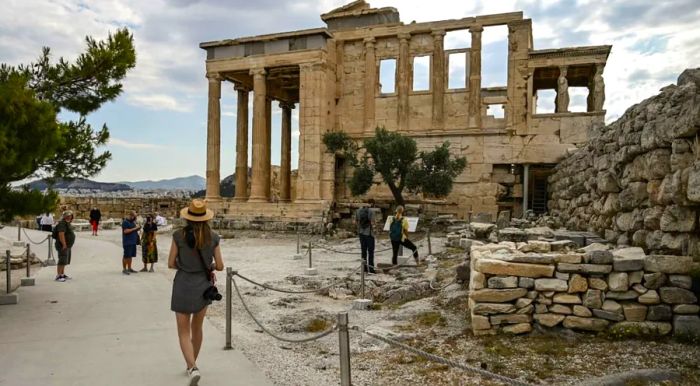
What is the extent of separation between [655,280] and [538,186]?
2096 centimetres

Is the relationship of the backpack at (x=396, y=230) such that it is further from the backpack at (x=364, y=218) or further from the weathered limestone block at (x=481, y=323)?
the weathered limestone block at (x=481, y=323)

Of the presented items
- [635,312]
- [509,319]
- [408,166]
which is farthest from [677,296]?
[408,166]

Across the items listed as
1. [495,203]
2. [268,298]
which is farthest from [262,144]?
[268,298]

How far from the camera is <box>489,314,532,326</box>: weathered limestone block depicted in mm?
6871

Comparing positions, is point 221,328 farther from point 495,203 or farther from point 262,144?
point 262,144

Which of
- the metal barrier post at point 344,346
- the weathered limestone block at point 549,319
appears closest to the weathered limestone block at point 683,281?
the weathered limestone block at point 549,319

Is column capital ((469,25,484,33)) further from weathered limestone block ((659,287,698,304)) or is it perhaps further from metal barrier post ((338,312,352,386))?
metal barrier post ((338,312,352,386))

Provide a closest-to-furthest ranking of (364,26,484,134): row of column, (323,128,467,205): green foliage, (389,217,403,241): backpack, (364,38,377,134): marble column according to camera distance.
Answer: (389,217,403,241): backpack, (323,128,467,205): green foliage, (364,26,484,134): row of column, (364,38,377,134): marble column

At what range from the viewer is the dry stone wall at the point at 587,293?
6418 millimetres

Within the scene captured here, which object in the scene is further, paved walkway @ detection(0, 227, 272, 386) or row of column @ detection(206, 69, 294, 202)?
row of column @ detection(206, 69, 294, 202)

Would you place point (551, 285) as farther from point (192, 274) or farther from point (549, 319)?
point (192, 274)

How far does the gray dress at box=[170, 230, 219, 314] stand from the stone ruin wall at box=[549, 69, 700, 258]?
517cm

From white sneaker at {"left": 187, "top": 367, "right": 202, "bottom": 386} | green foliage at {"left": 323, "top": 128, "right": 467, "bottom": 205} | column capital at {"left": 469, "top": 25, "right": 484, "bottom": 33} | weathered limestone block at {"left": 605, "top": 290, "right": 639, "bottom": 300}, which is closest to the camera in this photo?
white sneaker at {"left": 187, "top": 367, "right": 202, "bottom": 386}

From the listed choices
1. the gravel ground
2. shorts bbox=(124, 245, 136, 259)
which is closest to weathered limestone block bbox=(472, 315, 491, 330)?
the gravel ground
